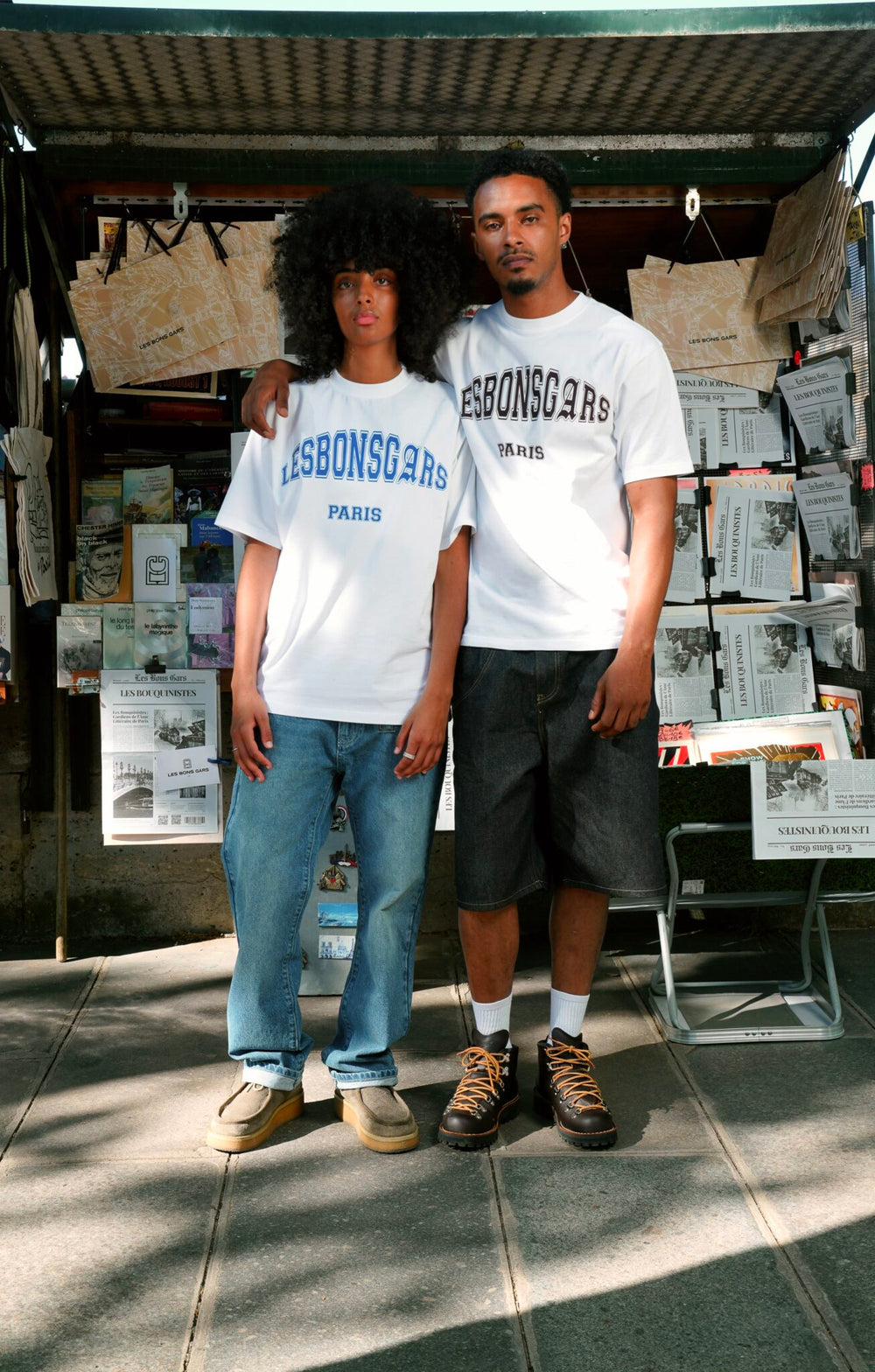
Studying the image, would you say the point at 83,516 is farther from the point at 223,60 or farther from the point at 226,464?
the point at 223,60

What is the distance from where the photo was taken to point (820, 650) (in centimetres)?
406

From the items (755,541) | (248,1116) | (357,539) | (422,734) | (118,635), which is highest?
(755,541)

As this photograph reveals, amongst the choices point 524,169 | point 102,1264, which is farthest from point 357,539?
point 102,1264

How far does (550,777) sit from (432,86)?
2.01 metres

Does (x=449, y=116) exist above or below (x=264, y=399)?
above

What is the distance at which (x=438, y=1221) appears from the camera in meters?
2.47

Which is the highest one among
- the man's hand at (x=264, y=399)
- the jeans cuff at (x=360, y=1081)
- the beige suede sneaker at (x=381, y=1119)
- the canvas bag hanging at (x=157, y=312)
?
the canvas bag hanging at (x=157, y=312)

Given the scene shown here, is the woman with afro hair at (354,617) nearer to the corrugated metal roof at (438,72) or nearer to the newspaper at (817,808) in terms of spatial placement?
the corrugated metal roof at (438,72)

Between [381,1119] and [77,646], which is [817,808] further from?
[77,646]

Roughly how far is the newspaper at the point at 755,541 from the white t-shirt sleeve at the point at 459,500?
5.05 feet

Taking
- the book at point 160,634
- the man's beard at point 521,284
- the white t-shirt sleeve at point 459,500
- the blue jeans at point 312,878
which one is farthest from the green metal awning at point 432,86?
the blue jeans at point 312,878

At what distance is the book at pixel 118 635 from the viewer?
159 inches

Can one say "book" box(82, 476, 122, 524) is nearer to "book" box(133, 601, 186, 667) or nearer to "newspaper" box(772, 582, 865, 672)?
"book" box(133, 601, 186, 667)

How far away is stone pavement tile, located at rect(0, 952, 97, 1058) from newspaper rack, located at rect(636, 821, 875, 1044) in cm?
173
